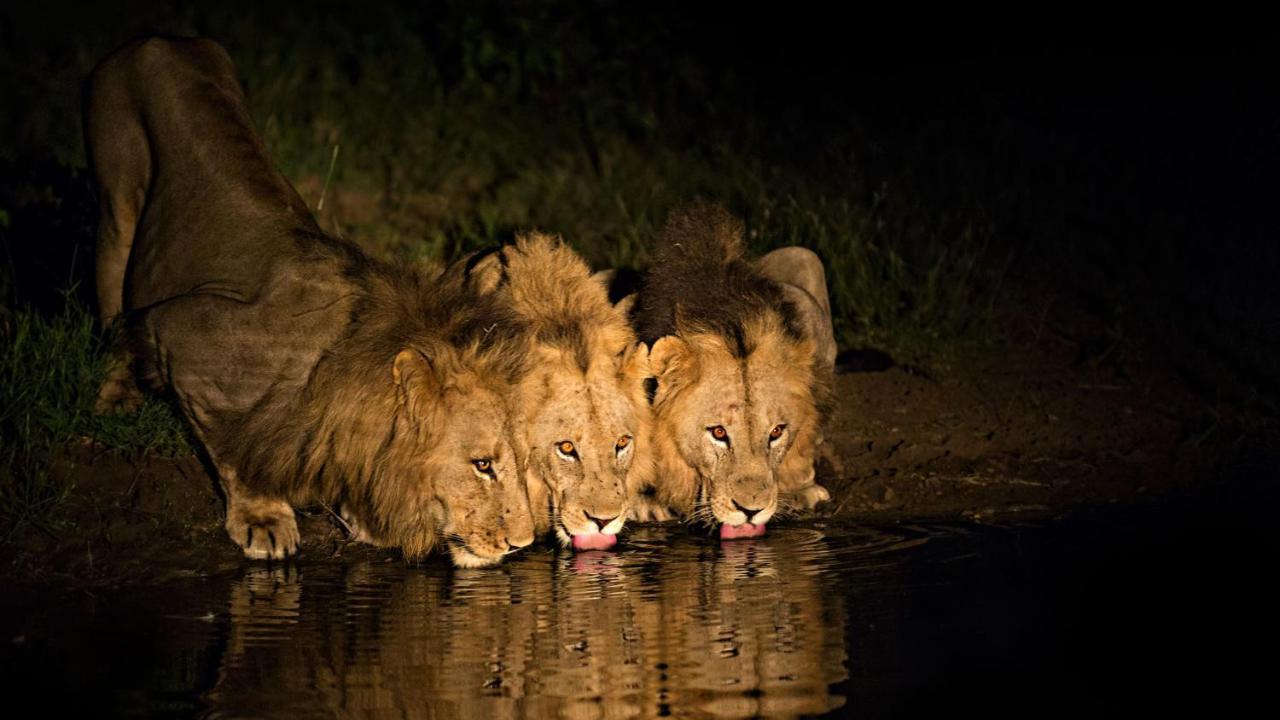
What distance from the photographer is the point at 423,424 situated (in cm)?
507

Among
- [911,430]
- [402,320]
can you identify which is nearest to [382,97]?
[911,430]

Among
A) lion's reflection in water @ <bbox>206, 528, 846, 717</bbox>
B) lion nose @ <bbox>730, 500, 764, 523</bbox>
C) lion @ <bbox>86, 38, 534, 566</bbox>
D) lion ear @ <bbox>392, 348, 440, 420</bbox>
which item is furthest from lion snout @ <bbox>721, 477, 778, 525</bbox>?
lion ear @ <bbox>392, 348, 440, 420</bbox>

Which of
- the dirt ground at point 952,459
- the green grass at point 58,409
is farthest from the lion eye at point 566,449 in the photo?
the green grass at point 58,409

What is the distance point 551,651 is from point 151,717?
3.25ft

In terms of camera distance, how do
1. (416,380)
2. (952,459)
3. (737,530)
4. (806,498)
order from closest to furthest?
1. (416,380)
2. (737,530)
3. (806,498)
4. (952,459)

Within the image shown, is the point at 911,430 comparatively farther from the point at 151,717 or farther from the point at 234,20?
the point at 234,20

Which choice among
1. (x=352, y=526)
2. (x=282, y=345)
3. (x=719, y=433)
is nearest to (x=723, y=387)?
(x=719, y=433)

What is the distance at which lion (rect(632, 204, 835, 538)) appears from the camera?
554 cm

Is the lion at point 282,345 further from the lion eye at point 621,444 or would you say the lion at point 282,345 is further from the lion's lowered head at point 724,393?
the lion's lowered head at point 724,393

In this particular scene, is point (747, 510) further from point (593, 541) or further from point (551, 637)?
point (551, 637)

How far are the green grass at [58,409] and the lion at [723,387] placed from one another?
5.68 ft

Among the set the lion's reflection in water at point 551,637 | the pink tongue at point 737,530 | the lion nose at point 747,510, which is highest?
the lion nose at point 747,510

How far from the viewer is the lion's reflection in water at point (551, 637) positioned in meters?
3.84

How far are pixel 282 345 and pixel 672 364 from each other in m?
1.24
